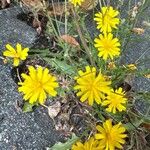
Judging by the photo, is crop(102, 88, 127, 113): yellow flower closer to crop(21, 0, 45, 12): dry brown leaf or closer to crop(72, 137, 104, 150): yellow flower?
crop(72, 137, 104, 150): yellow flower

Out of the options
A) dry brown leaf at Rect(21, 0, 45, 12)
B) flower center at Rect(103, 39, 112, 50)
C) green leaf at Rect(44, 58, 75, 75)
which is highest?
flower center at Rect(103, 39, 112, 50)

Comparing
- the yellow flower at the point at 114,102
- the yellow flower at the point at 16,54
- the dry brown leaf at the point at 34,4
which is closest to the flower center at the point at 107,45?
the yellow flower at the point at 114,102

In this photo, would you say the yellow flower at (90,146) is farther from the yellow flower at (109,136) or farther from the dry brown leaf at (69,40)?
the dry brown leaf at (69,40)

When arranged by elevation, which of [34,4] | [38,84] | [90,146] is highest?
[38,84]

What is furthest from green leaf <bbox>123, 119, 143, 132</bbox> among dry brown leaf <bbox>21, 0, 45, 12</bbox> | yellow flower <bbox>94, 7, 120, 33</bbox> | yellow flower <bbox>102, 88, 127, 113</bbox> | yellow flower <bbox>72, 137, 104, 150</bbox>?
dry brown leaf <bbox>21, 0, 45, 12</bbox>

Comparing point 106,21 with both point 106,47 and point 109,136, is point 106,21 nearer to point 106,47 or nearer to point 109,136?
point 106,47

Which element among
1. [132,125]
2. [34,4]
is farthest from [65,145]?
[34,4]

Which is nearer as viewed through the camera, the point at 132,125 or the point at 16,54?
the point at 16,54

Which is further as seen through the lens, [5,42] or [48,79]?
[5,42]

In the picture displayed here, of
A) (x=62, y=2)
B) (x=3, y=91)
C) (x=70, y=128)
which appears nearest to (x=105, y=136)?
(x=70, y=128)

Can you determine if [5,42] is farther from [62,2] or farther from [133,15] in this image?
[133,15]

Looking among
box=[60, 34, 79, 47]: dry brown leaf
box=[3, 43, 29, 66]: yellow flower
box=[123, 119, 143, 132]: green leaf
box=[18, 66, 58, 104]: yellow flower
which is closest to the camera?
box=[18, 66, 58, 104]: yellow flower
